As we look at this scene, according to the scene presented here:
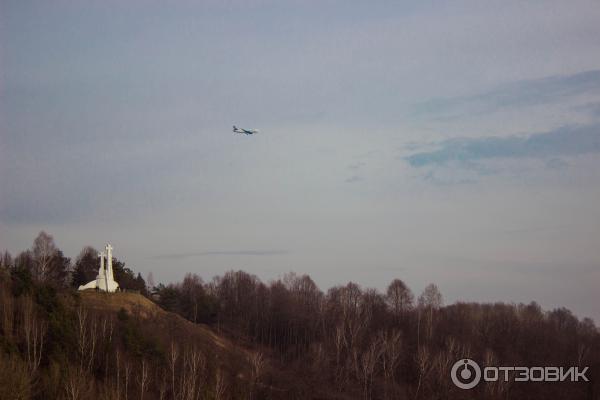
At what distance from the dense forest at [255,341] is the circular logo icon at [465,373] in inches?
39.2

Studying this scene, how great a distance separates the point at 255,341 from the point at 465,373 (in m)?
23.8

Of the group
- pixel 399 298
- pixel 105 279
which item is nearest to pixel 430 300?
pixel 399 298

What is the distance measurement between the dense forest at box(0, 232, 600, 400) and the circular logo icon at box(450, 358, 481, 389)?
995 mm

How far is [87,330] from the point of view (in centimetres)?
5409

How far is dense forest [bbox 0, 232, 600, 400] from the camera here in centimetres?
5006

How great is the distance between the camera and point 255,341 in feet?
275

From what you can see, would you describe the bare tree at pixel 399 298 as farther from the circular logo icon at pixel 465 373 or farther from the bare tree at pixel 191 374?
the bare tree at pixel 191 374

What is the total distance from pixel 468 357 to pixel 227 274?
40.7 meters

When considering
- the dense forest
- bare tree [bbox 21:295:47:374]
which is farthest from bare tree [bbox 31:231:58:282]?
bare tree [bbox 21:295:47:374]

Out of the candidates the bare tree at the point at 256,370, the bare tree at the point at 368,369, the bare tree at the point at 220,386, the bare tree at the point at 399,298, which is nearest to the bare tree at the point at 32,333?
the bare tree at the point at 220,386

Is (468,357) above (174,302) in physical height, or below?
below

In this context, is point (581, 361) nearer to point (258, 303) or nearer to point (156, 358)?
point (258, 303)

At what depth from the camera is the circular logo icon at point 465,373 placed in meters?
71.1

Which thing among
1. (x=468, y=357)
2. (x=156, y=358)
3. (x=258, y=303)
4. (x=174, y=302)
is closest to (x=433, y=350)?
(x=468, y=357)
